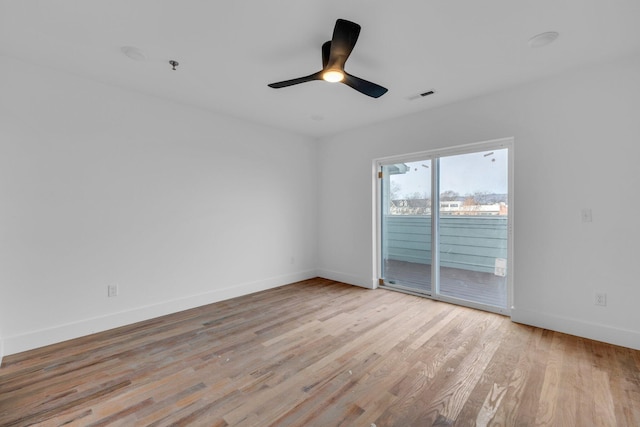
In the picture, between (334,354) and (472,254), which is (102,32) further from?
(472,254)

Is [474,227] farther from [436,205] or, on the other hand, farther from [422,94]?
[422,94]

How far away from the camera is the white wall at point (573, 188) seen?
2512 millimetres

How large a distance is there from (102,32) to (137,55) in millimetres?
310

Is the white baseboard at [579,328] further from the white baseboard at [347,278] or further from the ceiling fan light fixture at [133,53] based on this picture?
the ceiling fan light fixture at [133,53]

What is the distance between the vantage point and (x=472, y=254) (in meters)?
3.58

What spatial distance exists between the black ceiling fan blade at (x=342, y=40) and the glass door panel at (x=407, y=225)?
2381 mm

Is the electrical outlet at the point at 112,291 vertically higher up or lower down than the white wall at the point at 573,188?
lower down

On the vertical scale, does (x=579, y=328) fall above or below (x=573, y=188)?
below

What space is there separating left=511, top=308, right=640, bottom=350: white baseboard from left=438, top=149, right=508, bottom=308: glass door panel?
0.99 ft

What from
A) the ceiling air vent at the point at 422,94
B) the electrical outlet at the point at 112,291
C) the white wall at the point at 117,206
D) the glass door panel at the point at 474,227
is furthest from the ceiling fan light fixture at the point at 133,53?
the glass door panel at the point at 474,227

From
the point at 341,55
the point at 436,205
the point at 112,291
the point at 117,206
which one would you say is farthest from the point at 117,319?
the point at 436,205

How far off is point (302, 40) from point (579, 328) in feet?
12.0

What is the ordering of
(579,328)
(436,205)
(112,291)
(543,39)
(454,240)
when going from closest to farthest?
(543,39) < (579,328) < (112,291) < (454,240) < (436,205)

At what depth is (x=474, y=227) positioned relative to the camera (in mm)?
3547
